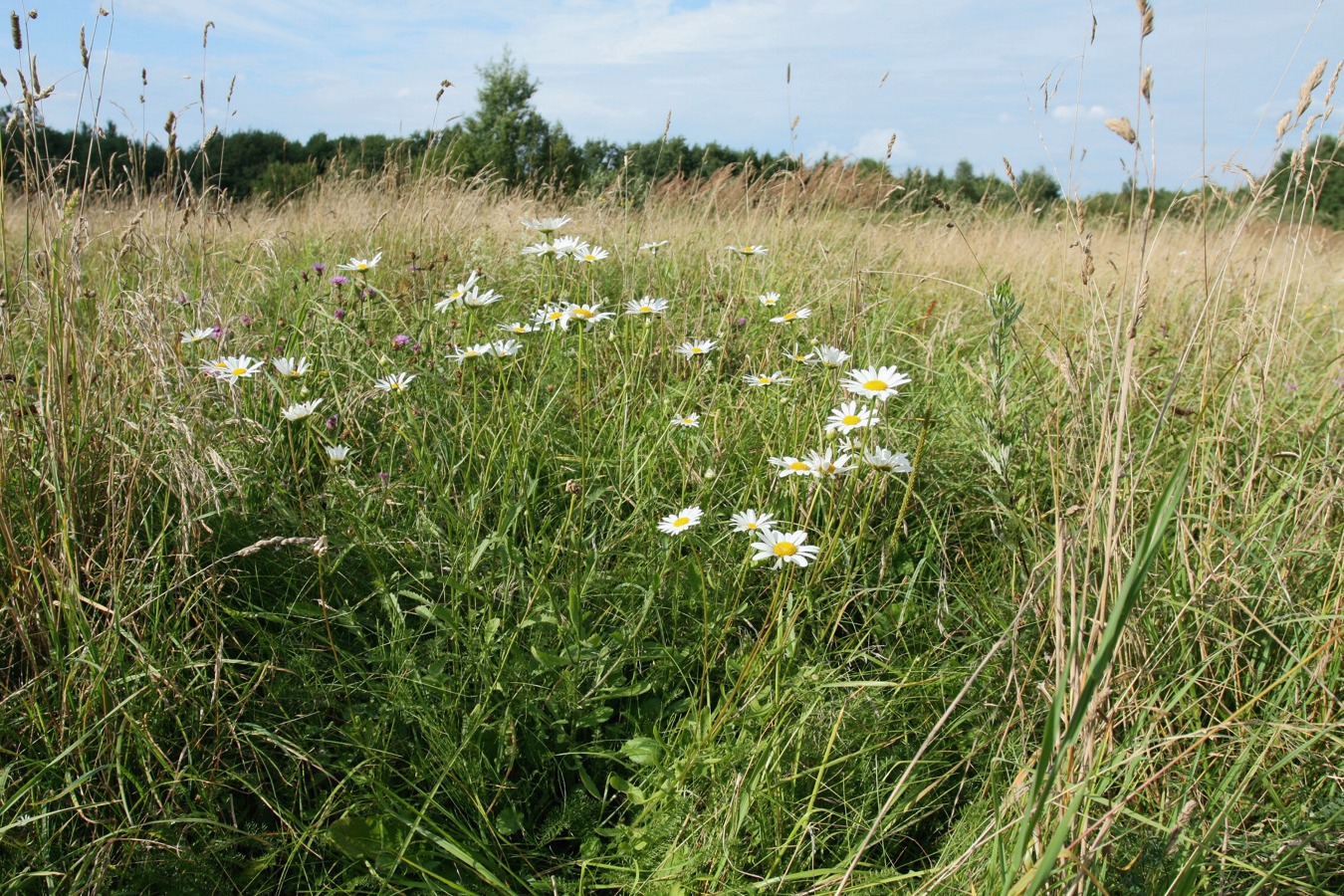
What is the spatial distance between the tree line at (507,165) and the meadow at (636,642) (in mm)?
222

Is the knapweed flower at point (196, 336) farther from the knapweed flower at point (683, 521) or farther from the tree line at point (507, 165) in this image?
the knapweed flower at point (683, 521)

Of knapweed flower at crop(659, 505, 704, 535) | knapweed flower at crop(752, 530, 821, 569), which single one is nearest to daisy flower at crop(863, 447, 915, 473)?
knapweed flower at crop(752, 530, 821, 569)

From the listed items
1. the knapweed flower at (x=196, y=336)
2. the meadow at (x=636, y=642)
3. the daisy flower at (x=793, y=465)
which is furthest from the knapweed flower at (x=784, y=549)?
the knapweed flower at (x=196, y=336)

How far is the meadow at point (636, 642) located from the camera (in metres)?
1.03

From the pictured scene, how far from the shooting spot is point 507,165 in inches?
520

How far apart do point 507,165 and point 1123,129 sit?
43.8ft

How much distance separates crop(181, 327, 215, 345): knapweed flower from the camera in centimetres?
175

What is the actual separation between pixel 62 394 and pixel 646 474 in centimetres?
105

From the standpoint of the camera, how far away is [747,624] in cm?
145

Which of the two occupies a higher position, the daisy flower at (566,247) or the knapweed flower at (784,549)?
the daisy flower at (566,247)

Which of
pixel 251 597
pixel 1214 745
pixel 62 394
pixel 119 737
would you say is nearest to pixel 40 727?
pixel 119 737

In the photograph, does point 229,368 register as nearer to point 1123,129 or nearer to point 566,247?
point 566,247

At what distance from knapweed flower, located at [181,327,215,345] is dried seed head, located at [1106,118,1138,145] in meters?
1.73

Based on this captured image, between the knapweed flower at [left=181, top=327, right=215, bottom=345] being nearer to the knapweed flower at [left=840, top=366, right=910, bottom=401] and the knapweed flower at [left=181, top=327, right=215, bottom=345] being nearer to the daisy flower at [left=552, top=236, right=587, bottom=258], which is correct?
the daisy flower at [left=552, top=236, right=587, bottom=258]
